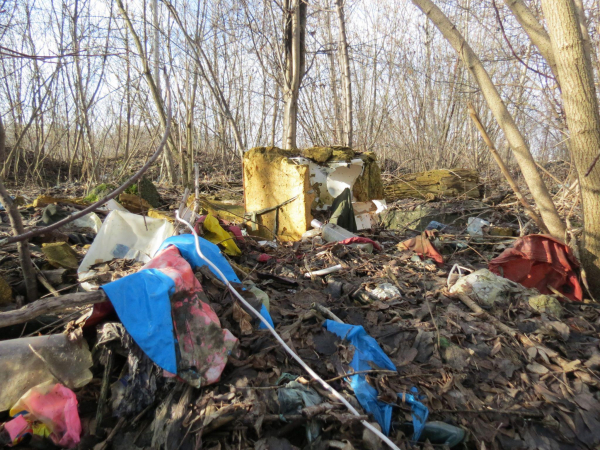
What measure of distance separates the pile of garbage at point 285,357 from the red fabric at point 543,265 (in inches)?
0.6

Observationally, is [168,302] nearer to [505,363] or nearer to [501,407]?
[501,407]

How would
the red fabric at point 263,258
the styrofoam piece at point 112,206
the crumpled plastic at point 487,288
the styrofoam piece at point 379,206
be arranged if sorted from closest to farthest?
1. the crumpled plastic at point 487,288
2. the red fabric at point 263,258
3. the styrofoam piece at point 112,206
4. the styrofoam piece at point 379,206

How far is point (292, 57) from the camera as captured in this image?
6180 millimetres

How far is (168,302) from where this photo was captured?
1.67 m

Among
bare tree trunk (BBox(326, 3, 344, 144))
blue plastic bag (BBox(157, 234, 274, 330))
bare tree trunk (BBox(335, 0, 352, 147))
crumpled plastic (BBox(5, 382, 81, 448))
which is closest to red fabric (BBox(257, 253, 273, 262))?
blue plastic bag (BBox(157, 234, 274, 330))

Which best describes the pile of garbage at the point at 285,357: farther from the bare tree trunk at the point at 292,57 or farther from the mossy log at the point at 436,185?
the bare tree trunk at the point at 292,57

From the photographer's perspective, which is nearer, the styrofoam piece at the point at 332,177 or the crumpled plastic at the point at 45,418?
the crumpled plastic at the point at 45,418

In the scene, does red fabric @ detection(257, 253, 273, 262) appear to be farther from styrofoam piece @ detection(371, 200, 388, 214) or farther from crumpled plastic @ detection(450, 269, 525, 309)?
styrofoam piece @ detection(371, 200, 388, 214)

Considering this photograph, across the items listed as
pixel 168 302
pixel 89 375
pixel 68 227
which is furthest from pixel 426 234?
pixel 68 227

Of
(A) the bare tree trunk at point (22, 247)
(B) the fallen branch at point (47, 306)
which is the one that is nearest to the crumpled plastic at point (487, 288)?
(B) the fallen branch at point (47, 306)

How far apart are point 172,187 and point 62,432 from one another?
6907 millimetres

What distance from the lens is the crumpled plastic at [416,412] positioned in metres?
1.60

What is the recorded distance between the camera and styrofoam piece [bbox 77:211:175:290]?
9.63 feet

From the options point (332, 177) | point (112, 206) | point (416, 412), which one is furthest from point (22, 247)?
point (332, 177)
